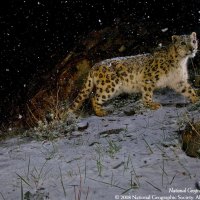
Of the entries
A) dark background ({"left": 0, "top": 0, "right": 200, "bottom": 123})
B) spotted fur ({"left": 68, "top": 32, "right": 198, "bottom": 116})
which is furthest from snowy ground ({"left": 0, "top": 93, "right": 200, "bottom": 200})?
dark background ({"left": 0, "top": 0, "right": 200, "bottom": 123})

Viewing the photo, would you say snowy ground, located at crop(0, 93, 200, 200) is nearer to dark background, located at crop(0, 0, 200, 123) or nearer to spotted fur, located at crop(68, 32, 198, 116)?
spotted fur, located at crop(68, 32, 198, 116)

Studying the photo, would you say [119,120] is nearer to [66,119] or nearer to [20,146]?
[66,119]

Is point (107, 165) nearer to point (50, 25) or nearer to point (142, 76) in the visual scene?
point (142, 76)

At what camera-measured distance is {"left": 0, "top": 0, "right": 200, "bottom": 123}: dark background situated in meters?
11.6

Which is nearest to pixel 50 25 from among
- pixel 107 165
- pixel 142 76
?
pixel 142 76

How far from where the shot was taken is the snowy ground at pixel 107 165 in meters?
4.48

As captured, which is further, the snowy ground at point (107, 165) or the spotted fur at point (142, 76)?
the spotted fur at point (142, 76)

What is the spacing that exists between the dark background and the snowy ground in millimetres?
4755

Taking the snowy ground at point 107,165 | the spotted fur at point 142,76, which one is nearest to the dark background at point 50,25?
the spotted fur at point 142,76

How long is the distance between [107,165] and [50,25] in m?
8.84

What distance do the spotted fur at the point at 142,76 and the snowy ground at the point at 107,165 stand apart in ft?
3.68

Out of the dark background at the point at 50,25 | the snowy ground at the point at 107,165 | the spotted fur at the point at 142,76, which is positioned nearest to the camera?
the snowy ground at the point at 107,165

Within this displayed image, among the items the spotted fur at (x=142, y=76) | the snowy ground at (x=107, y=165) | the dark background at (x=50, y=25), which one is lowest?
the snowy ground at (x=107, y=165)

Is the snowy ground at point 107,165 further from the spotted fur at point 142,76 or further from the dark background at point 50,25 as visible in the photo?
the dark background at point 50,25
